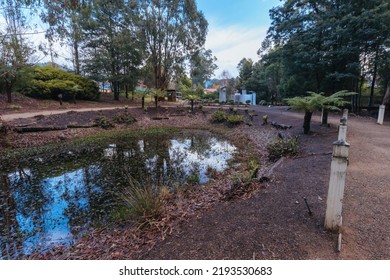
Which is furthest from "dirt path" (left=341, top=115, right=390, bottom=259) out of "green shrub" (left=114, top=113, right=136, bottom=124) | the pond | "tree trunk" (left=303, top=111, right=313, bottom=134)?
"green shrub" (left=114, top=113, right=136, bottom=124)

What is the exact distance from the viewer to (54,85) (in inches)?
531

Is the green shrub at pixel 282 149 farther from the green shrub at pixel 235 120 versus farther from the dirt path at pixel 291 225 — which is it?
the green shrub at pixel 235 120

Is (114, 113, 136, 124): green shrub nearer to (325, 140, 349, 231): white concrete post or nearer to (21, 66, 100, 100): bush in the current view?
(21, 66, 100, 100): bush

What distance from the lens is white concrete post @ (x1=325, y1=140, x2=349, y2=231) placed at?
76.0 inches

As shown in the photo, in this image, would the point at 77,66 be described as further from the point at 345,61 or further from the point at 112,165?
the point at 345,61

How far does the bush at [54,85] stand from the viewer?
13.0 meters

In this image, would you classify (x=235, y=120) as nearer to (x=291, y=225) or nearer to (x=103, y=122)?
(x=103, y=122)

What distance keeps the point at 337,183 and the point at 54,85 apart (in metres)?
16.0

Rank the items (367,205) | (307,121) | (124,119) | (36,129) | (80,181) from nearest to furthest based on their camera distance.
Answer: (367,205) → (80,181) → (307,121) → (36,129) → (124,119)

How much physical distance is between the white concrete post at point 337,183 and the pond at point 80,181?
2.74m

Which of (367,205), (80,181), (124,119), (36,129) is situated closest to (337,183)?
(367,205)

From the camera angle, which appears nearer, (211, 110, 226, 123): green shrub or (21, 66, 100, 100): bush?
(211, 110, 226, 123): green shrub

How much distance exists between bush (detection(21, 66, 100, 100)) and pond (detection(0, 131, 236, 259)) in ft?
26.0

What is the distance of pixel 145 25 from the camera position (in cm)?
1652
